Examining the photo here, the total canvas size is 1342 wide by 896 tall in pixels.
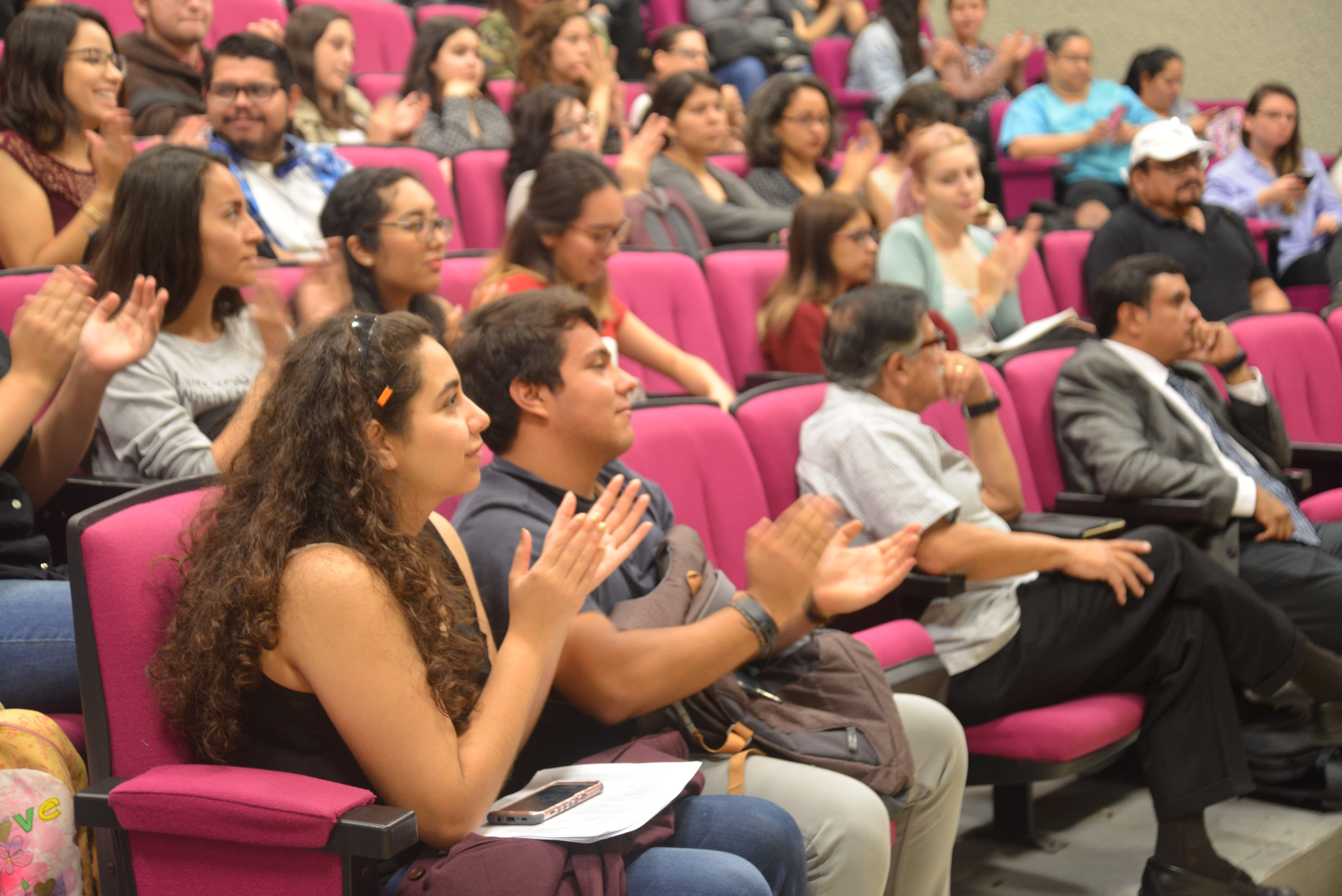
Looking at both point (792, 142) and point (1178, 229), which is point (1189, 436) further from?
point (792, 142)

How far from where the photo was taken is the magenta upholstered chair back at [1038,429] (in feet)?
8.02

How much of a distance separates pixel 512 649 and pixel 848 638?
1.90ft

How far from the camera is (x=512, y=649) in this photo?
1.18 m

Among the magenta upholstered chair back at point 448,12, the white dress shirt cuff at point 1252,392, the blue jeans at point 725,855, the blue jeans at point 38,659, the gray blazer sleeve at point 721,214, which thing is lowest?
the white dress shirt cuff at point 1252,392

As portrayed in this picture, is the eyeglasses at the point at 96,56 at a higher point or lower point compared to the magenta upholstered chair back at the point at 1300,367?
higher

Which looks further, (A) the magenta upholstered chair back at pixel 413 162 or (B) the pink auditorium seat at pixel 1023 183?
(B) the pink auditorium seat at pixel 1023 183

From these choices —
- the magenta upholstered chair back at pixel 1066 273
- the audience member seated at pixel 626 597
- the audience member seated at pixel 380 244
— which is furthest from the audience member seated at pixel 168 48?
the magenta upholstered chair back at pixel 1066 273

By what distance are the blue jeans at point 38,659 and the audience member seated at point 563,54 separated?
240cm

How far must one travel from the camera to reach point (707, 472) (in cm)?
191

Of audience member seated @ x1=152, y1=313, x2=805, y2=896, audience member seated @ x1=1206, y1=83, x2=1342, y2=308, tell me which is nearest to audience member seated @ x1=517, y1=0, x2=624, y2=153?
audience member seated @ x1=1206, y1=83, x2=1342, y2=308

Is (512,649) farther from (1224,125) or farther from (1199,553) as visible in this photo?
(1224,125)

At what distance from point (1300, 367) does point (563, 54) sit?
221 cm

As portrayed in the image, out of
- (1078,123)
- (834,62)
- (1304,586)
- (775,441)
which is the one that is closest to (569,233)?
(775,441)

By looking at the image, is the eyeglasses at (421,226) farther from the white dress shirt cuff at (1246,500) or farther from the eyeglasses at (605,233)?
the white dress shirt cuff at (1246,500)
